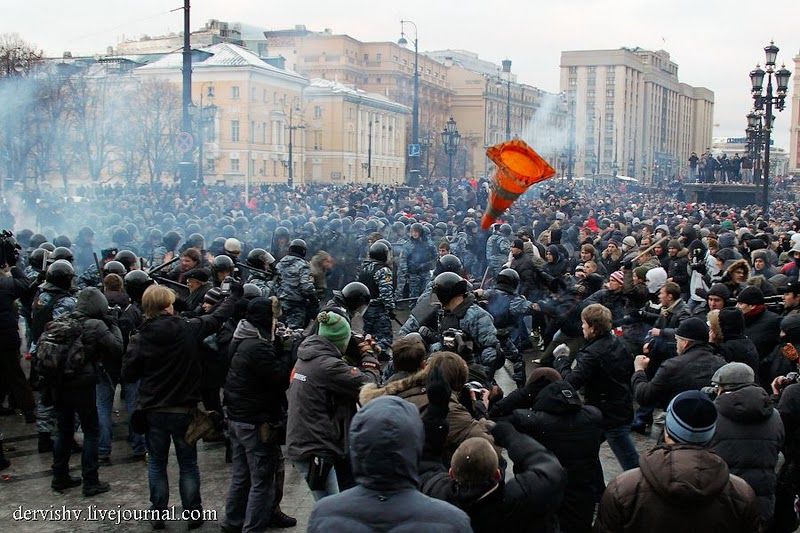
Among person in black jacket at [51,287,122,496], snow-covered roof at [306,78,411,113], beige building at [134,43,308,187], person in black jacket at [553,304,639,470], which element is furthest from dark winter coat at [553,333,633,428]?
snow-covered roof at [306,78,411,113]

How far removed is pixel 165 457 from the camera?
5.91 meters

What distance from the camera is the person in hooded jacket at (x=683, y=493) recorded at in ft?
10.7

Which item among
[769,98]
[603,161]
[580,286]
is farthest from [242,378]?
[603,161]

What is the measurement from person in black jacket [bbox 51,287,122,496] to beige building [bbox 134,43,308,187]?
38138mm

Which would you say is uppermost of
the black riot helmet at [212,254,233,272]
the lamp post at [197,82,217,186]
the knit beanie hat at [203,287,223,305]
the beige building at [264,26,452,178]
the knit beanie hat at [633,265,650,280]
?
the beige building at [264,26,452,178]

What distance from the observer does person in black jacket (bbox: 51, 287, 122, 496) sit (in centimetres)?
641

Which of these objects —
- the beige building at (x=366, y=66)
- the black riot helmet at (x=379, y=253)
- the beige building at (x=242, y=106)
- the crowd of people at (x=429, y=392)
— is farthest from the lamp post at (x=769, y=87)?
the beige building at (x=366, y=66)

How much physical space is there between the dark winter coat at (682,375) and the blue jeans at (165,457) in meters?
2.99

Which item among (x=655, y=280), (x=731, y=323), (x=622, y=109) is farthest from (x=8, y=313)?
(x=622, y=109)

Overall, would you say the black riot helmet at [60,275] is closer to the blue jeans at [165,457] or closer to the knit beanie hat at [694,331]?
the blue jeans at [165,457]

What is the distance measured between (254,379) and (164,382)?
705mm

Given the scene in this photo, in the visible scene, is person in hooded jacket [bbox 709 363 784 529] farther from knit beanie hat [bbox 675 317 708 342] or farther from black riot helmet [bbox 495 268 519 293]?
black riot helmet [bbox 495 268 519 293]

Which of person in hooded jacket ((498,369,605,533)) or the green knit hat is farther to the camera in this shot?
the green knit hat

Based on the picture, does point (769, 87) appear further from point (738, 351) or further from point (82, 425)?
point (82, 425)
